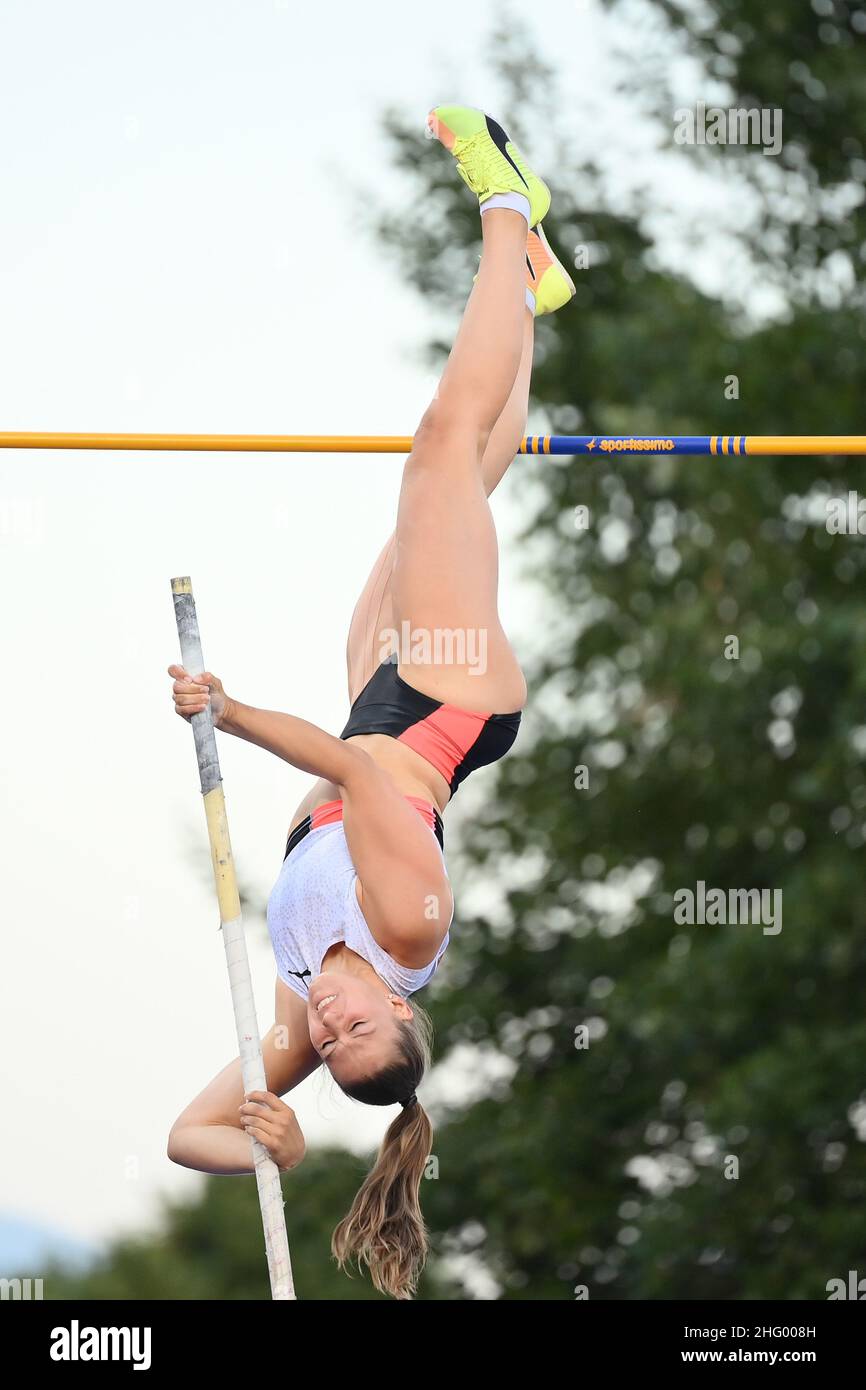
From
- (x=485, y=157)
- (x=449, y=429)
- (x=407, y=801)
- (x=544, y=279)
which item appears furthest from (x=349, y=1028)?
(x=485, y=157)

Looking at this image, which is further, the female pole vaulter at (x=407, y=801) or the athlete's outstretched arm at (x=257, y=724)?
the female pole vaulter at (x=407, y=801)

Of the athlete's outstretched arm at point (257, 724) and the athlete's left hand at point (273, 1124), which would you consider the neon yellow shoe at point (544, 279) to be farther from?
the athlete's left hand at point (273, 1124)

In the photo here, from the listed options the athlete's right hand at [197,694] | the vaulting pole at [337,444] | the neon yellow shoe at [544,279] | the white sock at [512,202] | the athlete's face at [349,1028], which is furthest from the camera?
the vaulting pole at [337,444]

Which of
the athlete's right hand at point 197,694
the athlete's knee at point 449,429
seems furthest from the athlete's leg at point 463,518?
the athlete's right hand at point 197,694

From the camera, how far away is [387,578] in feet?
16.7

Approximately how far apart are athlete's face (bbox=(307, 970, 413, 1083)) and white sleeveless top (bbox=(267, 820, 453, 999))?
0.06m

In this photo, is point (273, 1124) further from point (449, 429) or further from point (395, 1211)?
point (449, 429)

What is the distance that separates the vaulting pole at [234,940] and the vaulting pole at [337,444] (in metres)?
1.18

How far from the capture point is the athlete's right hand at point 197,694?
4008 millimetres

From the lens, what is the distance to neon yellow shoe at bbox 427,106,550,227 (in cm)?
473

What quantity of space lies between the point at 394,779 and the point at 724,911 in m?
5.52

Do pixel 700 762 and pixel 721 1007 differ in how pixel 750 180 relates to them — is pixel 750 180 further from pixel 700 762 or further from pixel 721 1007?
pixel 721 1007

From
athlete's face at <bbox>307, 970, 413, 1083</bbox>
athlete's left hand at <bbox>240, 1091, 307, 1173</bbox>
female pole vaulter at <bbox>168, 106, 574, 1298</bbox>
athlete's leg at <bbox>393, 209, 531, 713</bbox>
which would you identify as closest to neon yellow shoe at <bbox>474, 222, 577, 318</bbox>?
female pole vaulter at <bbox>168, 106, 574, 1298</bbox>
